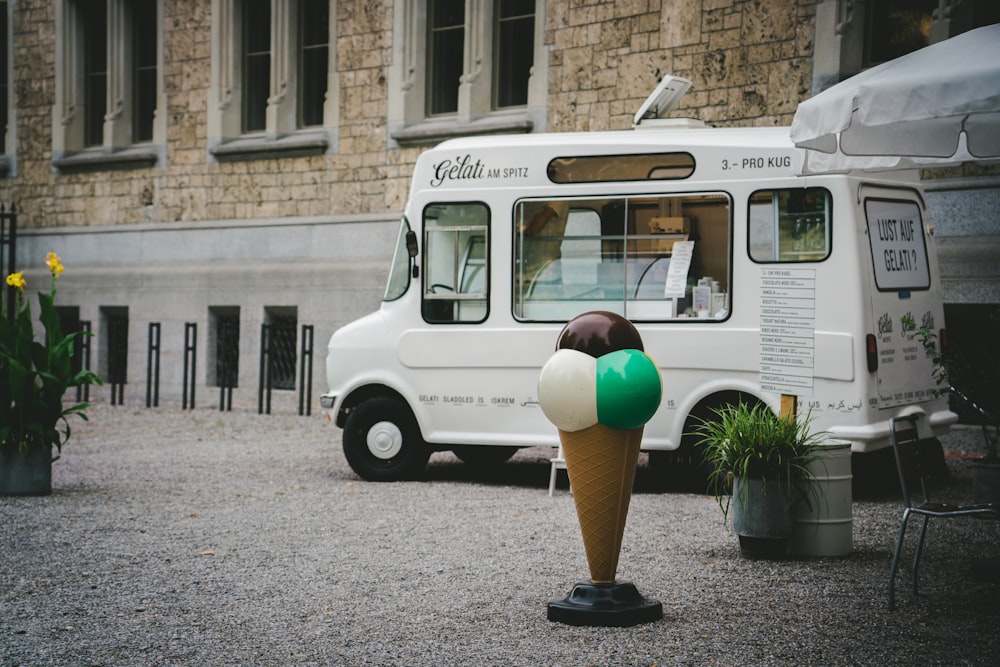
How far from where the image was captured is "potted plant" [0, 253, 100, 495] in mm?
9297

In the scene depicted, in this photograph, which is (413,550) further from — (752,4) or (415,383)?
(752,4)

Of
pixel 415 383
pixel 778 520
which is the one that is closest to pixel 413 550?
pixel 778 520

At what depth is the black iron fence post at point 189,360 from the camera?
59.7 ft

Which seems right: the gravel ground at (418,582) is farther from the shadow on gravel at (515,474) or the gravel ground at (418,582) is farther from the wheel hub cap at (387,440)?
the wheel hub cap at (387,440)

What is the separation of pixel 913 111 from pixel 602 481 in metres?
2.21

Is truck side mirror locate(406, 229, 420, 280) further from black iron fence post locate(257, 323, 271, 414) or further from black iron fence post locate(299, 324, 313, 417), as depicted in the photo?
black iron fence post locate(257, 323, 271, 414)

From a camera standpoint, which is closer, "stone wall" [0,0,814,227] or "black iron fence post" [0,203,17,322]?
"stone wall" [0,0,814,227]

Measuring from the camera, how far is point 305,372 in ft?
60.1

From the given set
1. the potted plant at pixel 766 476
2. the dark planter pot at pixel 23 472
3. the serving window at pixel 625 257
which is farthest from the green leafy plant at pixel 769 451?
the dark planter pot at pixel 23 472

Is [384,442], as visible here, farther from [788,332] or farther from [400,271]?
[788,332]

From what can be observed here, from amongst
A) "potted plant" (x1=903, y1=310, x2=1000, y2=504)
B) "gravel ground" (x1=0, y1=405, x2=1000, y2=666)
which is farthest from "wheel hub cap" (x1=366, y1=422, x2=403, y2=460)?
"potted plant" (x1=903, y1=310, x2=1000, y2=504)

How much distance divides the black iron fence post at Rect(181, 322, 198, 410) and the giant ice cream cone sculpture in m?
13.1

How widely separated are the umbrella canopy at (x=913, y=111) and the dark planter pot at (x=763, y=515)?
1.94 metres

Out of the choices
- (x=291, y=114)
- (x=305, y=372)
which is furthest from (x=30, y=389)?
(x=291, y=114)
